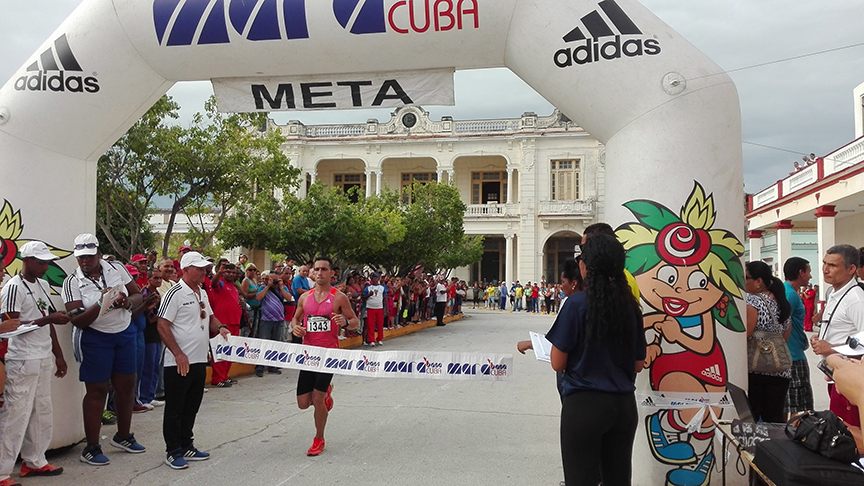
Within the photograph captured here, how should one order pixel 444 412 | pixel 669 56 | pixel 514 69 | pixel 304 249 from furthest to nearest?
1. pixel 304 249
2. pixel 444 412
3. pixel 514 69
4. pixel 669 56

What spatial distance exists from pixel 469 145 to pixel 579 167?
6843 mm

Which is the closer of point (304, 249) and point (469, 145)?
point (304, 249)

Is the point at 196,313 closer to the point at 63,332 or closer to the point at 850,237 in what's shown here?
the point at 63,332

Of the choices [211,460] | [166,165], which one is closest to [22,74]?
[211,460]

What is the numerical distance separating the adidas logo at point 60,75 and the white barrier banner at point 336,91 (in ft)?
3.78

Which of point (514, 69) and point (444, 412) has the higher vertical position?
point (514, 69)

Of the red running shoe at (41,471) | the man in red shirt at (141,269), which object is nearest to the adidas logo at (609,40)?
the red running shoe at (41,471)

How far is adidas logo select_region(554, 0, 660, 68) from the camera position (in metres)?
5.11

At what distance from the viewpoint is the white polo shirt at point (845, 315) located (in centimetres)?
469

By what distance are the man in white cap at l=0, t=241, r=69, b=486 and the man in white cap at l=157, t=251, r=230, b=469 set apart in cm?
82

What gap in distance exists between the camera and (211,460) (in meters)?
5.87

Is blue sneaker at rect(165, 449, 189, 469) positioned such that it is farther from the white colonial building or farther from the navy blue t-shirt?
the white colonial building

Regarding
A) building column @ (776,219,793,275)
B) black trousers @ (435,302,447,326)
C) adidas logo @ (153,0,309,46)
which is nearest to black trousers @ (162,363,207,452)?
adidas logo @ (153,0,309,46)

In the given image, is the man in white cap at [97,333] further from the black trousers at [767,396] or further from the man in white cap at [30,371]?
the black trousers at [767,396]
